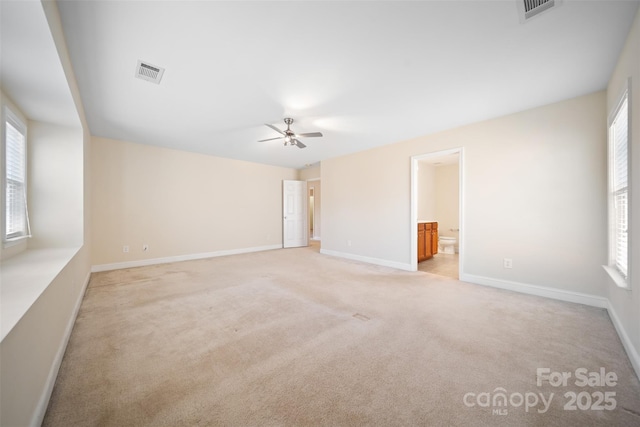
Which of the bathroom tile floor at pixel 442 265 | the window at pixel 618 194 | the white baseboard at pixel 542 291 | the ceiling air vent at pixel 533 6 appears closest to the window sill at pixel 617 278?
the window at pixel 618 194

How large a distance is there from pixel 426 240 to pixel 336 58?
14.3 ft

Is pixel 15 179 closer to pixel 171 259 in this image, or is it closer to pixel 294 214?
pixel 171 259

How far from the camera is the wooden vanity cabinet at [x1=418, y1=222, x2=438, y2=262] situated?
16.7ft

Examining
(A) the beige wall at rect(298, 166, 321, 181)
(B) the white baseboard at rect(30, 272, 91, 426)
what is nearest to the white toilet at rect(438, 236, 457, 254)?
(A) the beige wall at rect(298, 166, 321, 181)

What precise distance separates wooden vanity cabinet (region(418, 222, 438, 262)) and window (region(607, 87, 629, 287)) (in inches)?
104

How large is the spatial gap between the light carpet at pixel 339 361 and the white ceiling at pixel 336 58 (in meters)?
2.50

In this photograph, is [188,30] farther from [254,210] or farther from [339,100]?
[254,210]

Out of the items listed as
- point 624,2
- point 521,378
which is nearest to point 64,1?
point 624,2

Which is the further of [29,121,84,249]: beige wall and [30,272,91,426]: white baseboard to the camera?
[29,121,84,249]: beige wall

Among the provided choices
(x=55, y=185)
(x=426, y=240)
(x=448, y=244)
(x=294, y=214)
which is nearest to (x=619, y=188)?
(x=426, y=240)

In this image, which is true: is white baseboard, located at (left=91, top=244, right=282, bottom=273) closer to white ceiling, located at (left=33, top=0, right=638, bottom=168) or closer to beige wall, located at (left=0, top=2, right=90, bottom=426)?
beige wall, located at (left=0, top=2, right=90, bottom=426)

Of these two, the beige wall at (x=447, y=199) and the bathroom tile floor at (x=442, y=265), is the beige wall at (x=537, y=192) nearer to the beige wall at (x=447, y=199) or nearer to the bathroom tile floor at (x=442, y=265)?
the bathroom tile floor at (x=442, y=265)

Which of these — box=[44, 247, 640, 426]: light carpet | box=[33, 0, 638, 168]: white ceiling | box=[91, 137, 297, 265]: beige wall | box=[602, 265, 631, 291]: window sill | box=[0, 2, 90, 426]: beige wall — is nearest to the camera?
box=[0, 2, 90, 426]: beige wall

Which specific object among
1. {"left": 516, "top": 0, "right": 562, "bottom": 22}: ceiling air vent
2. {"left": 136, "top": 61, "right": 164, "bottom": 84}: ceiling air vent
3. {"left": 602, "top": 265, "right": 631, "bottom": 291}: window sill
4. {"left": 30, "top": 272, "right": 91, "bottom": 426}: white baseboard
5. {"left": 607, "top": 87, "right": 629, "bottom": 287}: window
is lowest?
{"left": 30, "top": 272, "right": 91, "bottom": 426}: white baseboard
